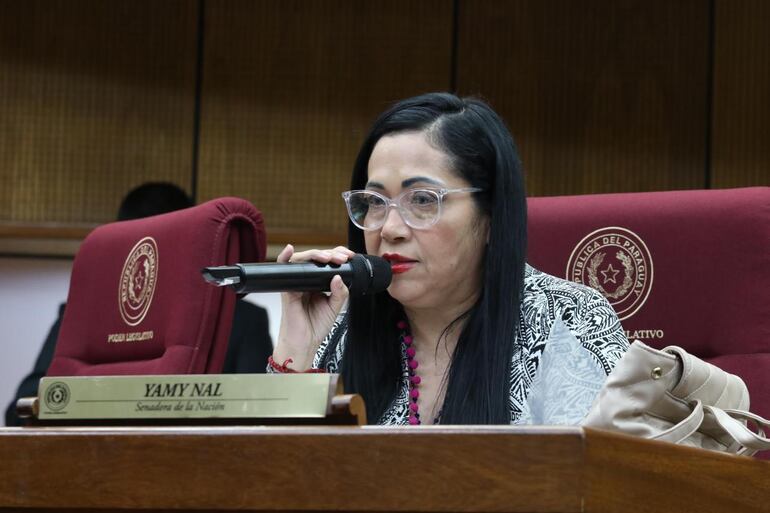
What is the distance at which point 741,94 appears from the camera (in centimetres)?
409

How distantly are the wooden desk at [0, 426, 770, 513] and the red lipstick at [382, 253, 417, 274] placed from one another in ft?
2.30

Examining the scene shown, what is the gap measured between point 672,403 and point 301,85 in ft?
9.69

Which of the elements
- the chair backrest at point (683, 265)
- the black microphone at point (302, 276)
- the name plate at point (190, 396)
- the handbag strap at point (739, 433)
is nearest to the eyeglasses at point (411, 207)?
the black microphone at point (302, 276)

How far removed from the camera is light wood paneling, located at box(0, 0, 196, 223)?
4.09 metres

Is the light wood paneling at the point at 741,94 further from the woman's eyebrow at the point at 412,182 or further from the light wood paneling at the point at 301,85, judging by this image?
the woman's eyebrow at the point at 412,182

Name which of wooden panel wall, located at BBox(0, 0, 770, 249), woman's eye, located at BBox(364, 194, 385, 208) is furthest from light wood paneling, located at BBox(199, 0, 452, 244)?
woman's eye, located at BBox(364, 194, 385, 208)

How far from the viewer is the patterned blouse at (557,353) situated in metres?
1.65

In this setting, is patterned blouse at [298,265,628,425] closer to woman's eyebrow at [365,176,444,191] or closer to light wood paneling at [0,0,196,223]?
woman's eyebrow at [365,176,444,191]

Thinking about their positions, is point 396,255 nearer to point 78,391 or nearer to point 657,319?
point 657,319

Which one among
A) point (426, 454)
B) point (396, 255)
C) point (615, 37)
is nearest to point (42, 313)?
point (615, 37)

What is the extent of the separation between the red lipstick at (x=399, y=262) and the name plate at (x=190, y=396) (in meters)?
0.70

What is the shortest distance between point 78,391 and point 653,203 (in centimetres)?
110

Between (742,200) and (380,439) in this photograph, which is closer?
(380,439)

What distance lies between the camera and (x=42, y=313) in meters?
4.10
